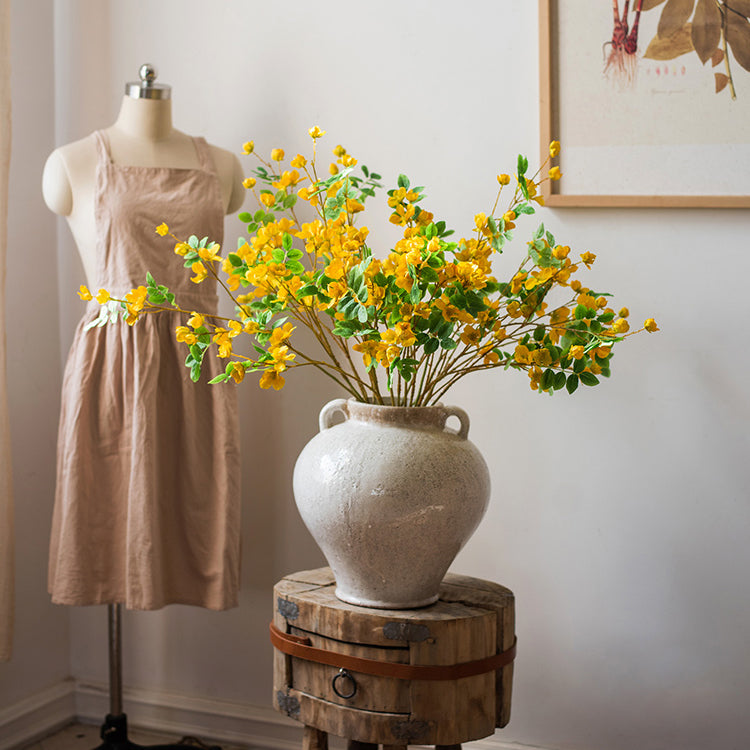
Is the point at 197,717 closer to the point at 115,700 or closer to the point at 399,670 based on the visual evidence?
the point at 115,700

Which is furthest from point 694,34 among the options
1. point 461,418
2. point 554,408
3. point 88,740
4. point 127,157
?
point 88,740

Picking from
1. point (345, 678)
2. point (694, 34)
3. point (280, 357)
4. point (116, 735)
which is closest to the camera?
point (280, 357)

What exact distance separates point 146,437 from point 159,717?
33.5 inches

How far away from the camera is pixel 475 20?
1.83m

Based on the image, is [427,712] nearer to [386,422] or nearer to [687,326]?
[386,422]

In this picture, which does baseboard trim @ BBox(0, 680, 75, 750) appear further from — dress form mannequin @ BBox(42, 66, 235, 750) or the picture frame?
the picture frame

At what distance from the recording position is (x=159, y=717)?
219cm

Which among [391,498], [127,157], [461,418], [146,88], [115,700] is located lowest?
[115,700]

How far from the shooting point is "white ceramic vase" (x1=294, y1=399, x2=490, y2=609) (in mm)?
1311

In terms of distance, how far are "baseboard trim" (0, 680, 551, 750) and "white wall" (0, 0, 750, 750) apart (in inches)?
12.1

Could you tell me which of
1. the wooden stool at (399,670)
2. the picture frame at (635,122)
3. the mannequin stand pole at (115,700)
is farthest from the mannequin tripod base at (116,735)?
the picture frame at (635,122)

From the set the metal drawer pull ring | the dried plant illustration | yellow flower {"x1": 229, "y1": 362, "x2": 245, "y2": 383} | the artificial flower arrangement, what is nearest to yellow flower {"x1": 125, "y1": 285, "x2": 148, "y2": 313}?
the artificial flower arrangement

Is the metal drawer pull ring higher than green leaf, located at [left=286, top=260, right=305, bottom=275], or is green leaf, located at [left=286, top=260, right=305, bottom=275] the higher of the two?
green leaf, located at [left=286, top=260, right=305, bottom=275]

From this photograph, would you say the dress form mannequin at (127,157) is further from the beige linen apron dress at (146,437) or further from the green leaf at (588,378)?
the green leaf at (588,378)
